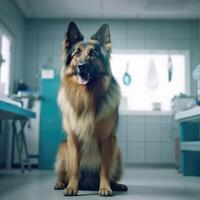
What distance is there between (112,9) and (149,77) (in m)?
1.48

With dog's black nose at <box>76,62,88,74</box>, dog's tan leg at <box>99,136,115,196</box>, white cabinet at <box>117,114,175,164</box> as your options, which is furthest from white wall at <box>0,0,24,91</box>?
dog's tan leg at <box>99,136,115,196</box>

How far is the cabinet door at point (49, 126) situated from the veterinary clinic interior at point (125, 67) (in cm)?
2

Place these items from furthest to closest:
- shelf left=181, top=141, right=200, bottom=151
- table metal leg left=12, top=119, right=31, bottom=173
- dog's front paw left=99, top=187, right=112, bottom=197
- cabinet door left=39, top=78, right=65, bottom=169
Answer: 1. cabinet door left=39, top=78, right=65, bottom=169
2. table metal leg left=12, top=119, right=31, bottom=173
3. shelf left=181, top=141, right=200, bottom=151
4. dog's front paw left=99, top=187, right=112, bottom=197

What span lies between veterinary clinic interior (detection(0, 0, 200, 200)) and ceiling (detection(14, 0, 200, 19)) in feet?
0.05

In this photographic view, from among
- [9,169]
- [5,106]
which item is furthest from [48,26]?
[5,106]

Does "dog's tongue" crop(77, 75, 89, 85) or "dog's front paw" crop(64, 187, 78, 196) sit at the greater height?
"dog's tongue" crop(77, 75, 89, 85)

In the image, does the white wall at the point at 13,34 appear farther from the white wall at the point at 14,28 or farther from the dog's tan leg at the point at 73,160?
the dog's tan leg at the point at 73,160

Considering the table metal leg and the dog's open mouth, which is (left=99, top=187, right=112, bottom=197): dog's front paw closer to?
the dog's open mouth

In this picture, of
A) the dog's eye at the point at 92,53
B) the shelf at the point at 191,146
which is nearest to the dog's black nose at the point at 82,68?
the dog's eye at the point at 92,53

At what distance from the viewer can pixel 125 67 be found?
6.69 metres

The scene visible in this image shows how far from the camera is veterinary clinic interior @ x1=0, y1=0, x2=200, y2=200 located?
17.6 feet

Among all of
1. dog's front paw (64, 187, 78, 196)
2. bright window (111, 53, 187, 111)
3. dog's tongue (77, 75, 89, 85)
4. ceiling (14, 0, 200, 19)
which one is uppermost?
ceiling (14, 0, 200, 19)

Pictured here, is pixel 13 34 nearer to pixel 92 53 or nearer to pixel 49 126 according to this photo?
pixel 49 126

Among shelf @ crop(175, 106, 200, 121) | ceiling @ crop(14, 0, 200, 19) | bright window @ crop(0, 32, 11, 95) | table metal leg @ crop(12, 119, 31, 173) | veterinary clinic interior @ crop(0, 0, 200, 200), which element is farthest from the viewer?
ceiling @ crop(14, 0, 200, 19)
